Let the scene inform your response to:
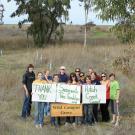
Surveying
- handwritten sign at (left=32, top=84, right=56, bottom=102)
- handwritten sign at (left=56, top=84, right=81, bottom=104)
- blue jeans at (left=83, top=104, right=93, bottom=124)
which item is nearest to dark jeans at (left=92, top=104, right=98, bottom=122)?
blue jeans at (left=83, top=104, right=93, bottom=124)

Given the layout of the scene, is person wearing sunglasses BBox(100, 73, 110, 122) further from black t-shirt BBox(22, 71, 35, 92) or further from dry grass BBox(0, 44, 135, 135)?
black t-shirt BBox(22, 71, 35, 92)

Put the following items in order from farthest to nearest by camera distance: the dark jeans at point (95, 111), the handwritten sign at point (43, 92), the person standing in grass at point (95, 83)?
the dark jeans at point (95, 111) → the person standing in grass at point (95, 83) → the handwritten sign at point (43, 92)

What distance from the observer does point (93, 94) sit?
16.3 meters

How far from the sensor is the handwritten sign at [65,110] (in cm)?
1602

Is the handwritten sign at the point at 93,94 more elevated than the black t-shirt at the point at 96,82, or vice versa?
the black t-shirt at the point at 96,82

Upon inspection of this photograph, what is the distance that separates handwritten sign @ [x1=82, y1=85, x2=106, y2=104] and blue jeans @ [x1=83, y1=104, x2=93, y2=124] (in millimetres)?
200

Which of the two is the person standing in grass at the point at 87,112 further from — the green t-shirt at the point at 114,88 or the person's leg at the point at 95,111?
the green t-shirt at the point at 114,88

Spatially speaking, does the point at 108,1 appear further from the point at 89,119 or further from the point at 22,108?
the point at 22,108

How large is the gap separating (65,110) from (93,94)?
104 cm

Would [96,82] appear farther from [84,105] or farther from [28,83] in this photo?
[28,83]

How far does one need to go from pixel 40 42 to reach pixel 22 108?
107 feet

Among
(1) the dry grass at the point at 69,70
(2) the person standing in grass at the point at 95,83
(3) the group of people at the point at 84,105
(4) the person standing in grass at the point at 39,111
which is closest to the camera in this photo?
(1) the dry grass at the point at 69,70

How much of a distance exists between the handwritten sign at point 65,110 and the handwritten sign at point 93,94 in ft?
1.12

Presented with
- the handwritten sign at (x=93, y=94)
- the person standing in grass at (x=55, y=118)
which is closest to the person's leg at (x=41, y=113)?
the person standing in grass at (x=55, y=118)
